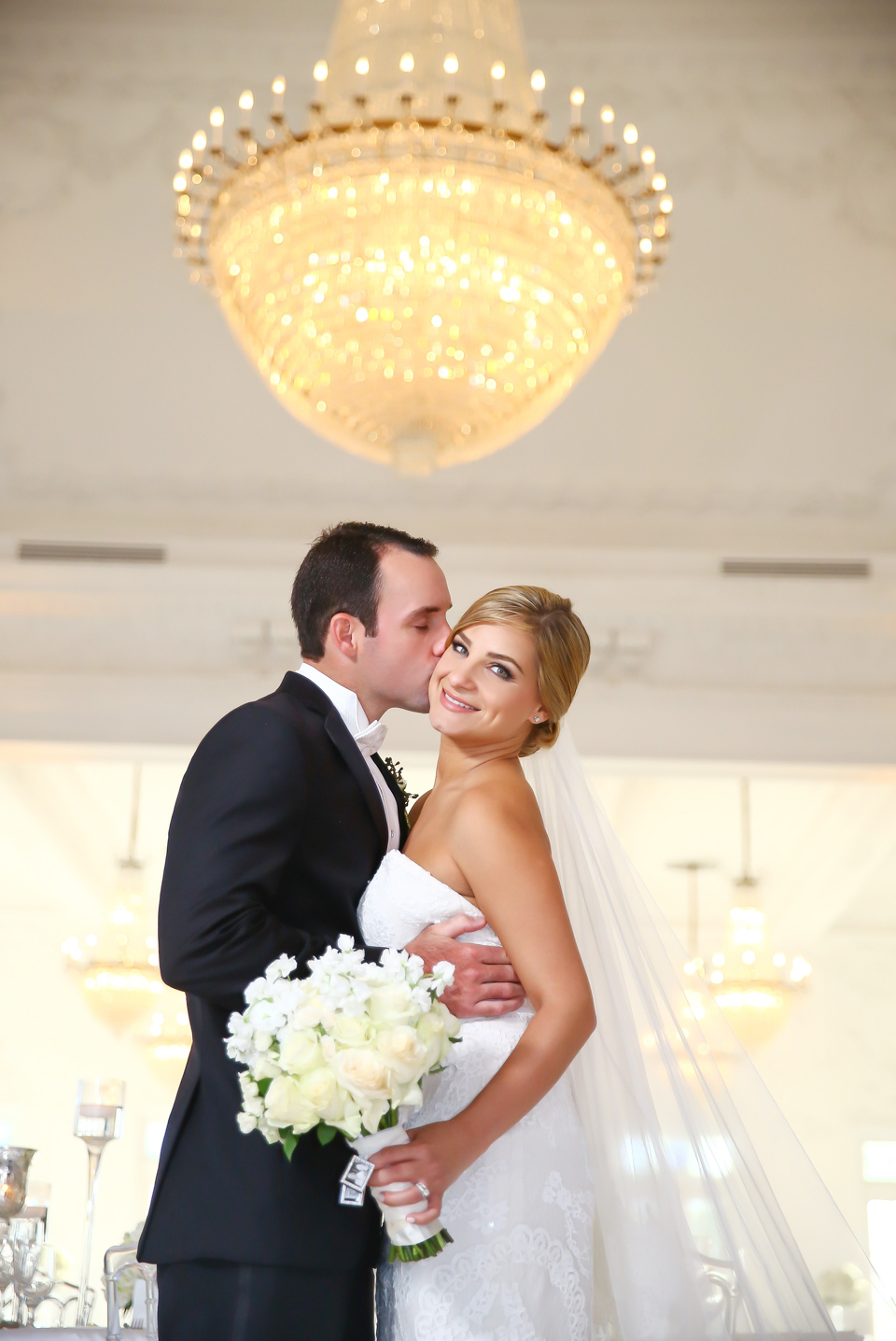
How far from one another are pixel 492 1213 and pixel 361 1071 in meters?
0.60

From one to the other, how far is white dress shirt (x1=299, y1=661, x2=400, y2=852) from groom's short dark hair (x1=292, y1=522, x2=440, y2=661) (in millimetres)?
86

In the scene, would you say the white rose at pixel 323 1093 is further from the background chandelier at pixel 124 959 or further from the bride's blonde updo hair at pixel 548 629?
the background chandelier at pixel 124 959

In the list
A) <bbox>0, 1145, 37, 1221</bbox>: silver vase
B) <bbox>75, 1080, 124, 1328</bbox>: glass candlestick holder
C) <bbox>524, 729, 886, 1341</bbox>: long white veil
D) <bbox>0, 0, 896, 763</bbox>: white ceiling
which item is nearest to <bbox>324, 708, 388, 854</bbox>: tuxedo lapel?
<bbox>524, 729, 886, 1341</bbox>: long white veil

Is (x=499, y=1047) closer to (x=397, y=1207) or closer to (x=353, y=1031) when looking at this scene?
(x=397, y=1207)

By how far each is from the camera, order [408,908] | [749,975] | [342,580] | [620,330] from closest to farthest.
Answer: [408,908]
[342,580]
[620,330]
[749,975]

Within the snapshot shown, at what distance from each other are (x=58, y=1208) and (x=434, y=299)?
13.0m

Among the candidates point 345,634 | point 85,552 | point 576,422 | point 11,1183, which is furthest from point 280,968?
point 85,552

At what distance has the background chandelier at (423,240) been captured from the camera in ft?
10.4

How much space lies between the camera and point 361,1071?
173cm

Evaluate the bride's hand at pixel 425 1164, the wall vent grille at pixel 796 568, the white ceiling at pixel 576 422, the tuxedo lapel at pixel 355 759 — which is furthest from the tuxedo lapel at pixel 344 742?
the wall vent grille at pixel 796 568

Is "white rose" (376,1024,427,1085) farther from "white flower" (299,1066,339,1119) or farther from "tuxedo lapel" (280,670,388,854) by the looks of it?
"tuxedo lapel" (280,670,388,854)

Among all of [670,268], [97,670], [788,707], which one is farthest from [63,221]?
[788,707]

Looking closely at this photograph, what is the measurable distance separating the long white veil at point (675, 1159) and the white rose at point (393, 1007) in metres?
0.86

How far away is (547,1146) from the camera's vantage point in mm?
2248
